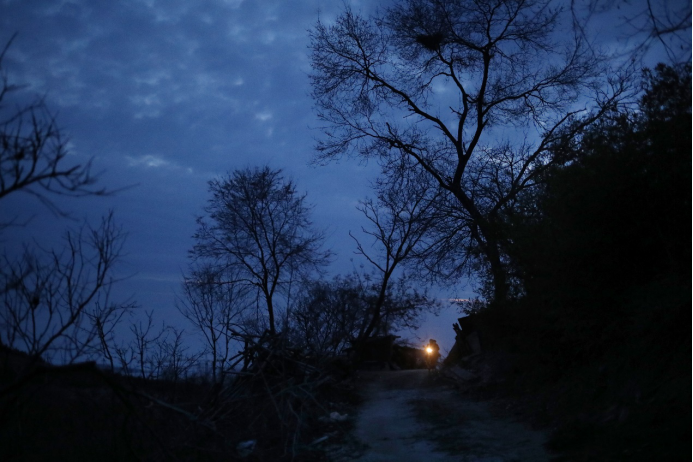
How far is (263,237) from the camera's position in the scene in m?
22.4

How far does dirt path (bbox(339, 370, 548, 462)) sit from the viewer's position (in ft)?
27.3

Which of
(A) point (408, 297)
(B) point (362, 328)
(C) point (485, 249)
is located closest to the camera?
(C) point (485, 249)

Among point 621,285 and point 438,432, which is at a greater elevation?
point 621,285

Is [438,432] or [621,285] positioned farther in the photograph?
[438,432]

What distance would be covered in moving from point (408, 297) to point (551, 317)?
13367 millimetres

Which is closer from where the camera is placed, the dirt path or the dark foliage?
the dark foliage

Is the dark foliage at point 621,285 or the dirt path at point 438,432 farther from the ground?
the dark foliage at point 621,285

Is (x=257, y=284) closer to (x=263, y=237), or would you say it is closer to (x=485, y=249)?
(x=263, y=237)

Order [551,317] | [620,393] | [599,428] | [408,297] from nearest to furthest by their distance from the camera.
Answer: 1. [599,428]
2. [620,393]
3. [551,317]
4. [408,297]

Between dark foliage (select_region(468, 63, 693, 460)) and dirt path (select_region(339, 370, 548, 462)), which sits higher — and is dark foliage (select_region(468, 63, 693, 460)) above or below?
above

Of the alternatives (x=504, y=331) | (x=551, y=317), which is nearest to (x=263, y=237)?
(x=504, y=331)

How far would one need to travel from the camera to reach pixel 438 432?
403 inches

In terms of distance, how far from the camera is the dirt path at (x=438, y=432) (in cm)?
833

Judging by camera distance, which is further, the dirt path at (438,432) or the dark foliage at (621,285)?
the dirt path at (438,432)
